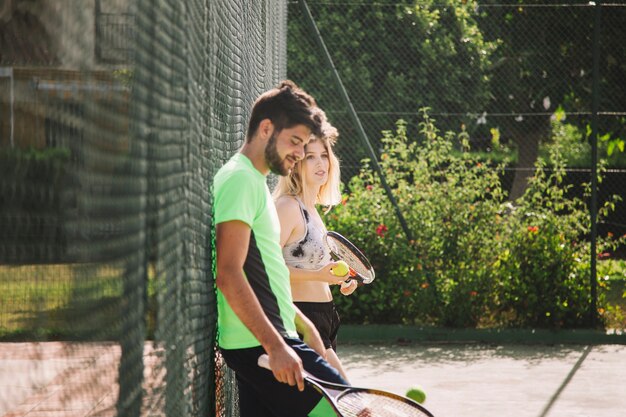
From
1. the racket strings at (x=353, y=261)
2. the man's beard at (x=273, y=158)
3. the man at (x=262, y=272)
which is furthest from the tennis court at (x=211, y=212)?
the racket strings at (x=353, y=261)

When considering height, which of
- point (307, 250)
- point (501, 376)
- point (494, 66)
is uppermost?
point (494, 66)

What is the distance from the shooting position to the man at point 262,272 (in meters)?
3.26

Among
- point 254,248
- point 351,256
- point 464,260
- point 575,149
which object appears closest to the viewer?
point 254,248

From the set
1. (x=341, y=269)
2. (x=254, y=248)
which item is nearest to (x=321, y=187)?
(x=341, y=269)

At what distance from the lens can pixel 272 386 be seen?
11.4ft

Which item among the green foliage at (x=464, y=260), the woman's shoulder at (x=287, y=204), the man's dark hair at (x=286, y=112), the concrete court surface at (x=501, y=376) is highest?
the man's dark hair at (x=286, y=112)

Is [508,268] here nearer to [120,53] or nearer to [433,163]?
[433,163]

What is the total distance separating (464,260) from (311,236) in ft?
16.9

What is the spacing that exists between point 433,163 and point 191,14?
23.5 ft

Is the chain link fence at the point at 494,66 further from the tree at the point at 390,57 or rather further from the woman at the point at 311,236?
the woman at the point at 311,236

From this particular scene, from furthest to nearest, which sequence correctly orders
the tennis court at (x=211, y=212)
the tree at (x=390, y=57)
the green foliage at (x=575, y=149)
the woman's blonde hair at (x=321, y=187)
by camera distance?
the green foliage at (x=575, y=149) → the tree at (x=390, y=57) → the woman's blonde hair at (x=321, y=187) → the tennis court at (x=211, y=212)

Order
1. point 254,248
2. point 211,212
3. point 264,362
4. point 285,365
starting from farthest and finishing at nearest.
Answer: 1. point 211,212
2. point 254,248
3. point 264,362
4. point 285,365

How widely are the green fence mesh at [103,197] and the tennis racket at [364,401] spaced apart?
16.4 inches

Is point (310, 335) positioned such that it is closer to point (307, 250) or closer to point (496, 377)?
point (307, 250)
